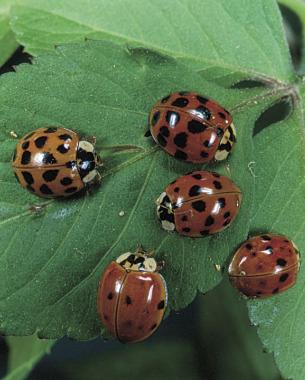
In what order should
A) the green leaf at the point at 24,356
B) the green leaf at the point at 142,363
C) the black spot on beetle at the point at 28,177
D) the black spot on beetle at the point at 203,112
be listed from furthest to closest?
1. the green leaf at the point at 142,363
2. the green leaf at the point at 24,356
3. the black spot on beetle at the point at 203,112
4. the black spot on beetle at the point at 28,177

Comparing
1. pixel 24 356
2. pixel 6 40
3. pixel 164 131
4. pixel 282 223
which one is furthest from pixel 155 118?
pixel 24 356

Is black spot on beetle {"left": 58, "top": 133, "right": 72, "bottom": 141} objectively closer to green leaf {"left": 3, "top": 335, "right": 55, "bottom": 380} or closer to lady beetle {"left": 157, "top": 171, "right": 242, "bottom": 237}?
lady beetle {"left": 157, "top": 171, "right": 242, "bottom": 237}

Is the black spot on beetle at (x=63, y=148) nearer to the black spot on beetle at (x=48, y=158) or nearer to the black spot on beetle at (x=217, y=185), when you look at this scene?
the black spot on beetle at (x=48, y=158)

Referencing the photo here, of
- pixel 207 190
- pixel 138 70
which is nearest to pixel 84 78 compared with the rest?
pixel 138 70

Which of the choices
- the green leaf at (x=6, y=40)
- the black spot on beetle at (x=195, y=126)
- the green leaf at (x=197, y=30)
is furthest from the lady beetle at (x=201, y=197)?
the green leaf at (x=6, y=40)

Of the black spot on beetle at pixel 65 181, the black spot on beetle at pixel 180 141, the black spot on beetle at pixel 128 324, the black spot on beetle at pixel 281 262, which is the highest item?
the black spot on beetle at pixel 180 141

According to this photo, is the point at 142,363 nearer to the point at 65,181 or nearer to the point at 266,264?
the point at 266,264
